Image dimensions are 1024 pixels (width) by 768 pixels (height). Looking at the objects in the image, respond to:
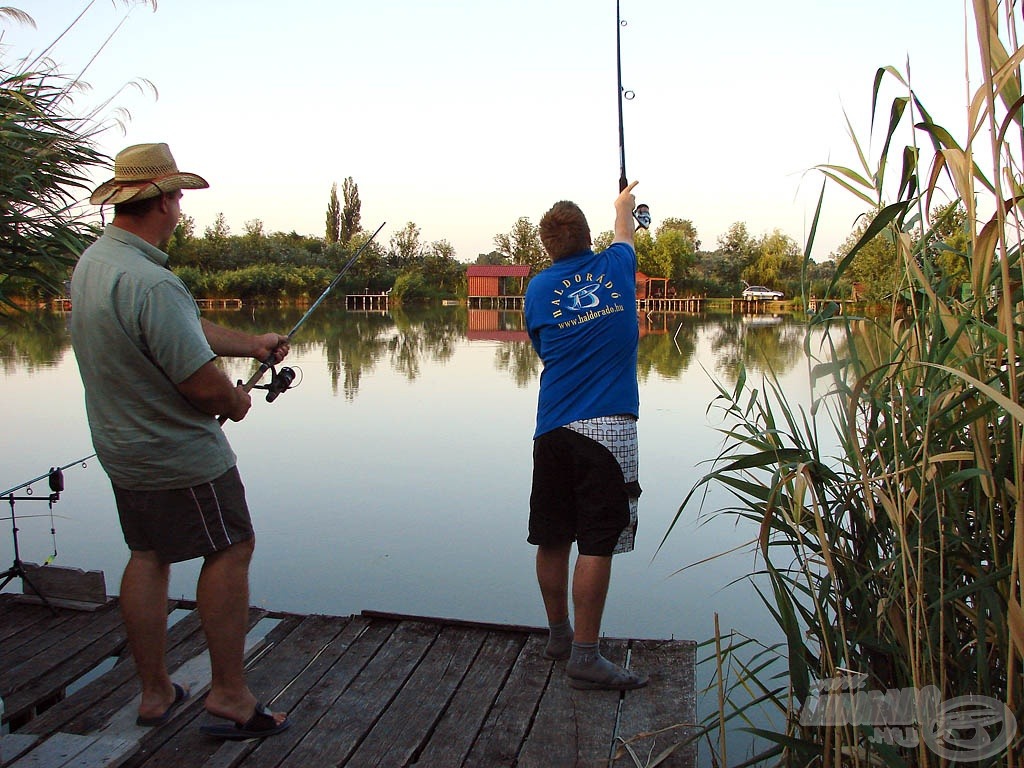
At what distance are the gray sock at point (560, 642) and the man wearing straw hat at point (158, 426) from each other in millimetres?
866

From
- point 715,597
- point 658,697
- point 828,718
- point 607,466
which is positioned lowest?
point 715,597

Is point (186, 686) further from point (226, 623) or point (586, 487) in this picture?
point (586, 487)

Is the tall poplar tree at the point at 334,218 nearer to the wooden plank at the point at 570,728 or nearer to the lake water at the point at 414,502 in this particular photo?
the lake water at the point at 414,502

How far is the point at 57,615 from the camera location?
3.35 m

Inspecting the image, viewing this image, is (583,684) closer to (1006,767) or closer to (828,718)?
(828,718)

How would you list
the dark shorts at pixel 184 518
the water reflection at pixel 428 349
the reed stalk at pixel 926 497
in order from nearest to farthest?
the reed stalk at pixel 926 497 < the dark shorts at pixel 184 518 < the water reflection at pixel 428 349

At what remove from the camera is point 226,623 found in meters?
2.31

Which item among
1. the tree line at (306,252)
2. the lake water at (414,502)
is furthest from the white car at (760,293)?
the lake water at (414,502)

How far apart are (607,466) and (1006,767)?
1.26 metres

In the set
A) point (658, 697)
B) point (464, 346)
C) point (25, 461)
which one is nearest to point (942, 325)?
point (658, 697)

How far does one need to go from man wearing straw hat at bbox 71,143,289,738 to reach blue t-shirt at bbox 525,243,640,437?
906mm

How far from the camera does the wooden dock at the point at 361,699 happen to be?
2.27 m

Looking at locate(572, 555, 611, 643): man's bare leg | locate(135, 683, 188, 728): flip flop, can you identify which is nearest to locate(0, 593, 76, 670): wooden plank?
locate(135, 683, 188, 728): flip flop

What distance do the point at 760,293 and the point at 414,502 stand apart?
45.9 metres
